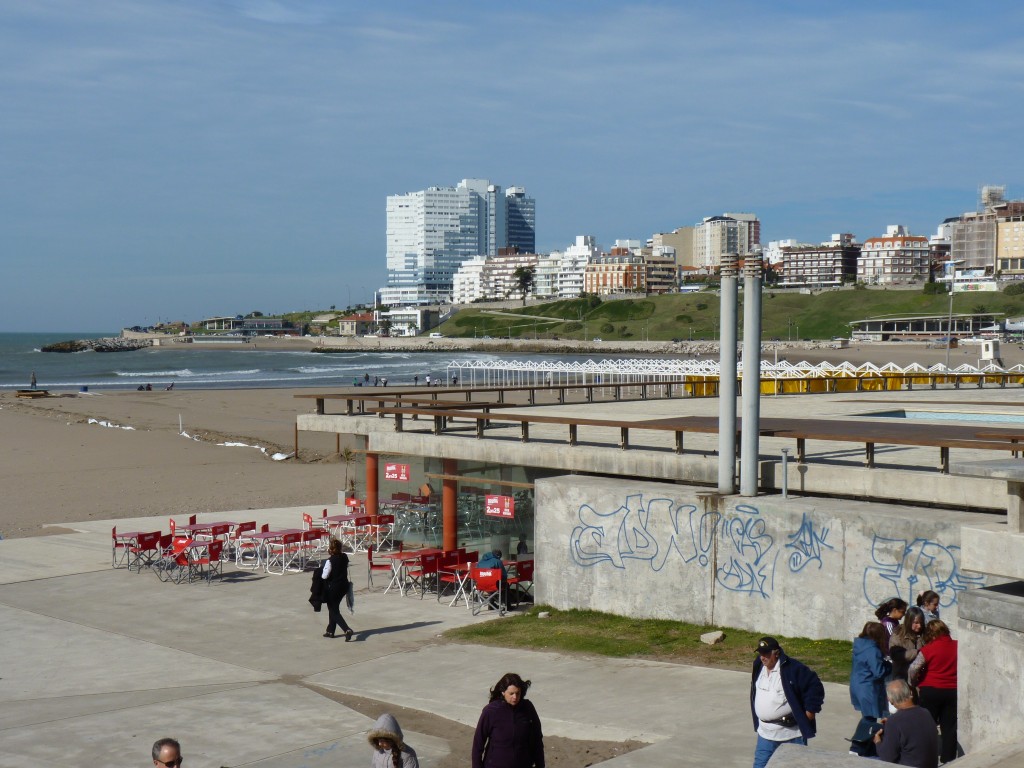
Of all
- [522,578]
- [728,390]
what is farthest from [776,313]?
[728,390]

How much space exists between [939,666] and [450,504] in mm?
10066

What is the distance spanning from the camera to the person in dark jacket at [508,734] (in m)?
6.25

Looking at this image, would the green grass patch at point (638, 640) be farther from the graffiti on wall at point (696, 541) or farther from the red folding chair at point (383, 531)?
the red folding chair at point (383, 531)

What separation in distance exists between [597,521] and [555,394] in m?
27.4

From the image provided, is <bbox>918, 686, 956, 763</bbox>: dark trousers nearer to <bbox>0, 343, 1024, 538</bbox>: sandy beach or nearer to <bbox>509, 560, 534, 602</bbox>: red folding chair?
<bbox>509, 560, 534, 602</bbox>: red folding chair

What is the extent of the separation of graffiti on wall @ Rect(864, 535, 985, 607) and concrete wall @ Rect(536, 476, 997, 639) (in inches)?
0.4

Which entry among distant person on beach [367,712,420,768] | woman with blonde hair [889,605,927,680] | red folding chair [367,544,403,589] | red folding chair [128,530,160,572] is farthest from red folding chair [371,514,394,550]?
distant person on beach [367,712,420,768]

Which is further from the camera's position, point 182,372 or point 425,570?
point 182,372

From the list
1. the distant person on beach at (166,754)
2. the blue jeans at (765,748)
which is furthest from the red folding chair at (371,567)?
the distant person on beach at (166,754)

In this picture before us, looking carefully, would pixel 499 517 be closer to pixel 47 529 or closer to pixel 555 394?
pixel 47 529

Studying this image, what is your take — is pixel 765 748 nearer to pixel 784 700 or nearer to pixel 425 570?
pixel 784 700

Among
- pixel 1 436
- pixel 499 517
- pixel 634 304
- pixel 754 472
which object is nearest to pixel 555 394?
pixel 1 436

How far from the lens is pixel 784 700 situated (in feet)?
22.3

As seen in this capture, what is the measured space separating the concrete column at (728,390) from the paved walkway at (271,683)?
101 inches
